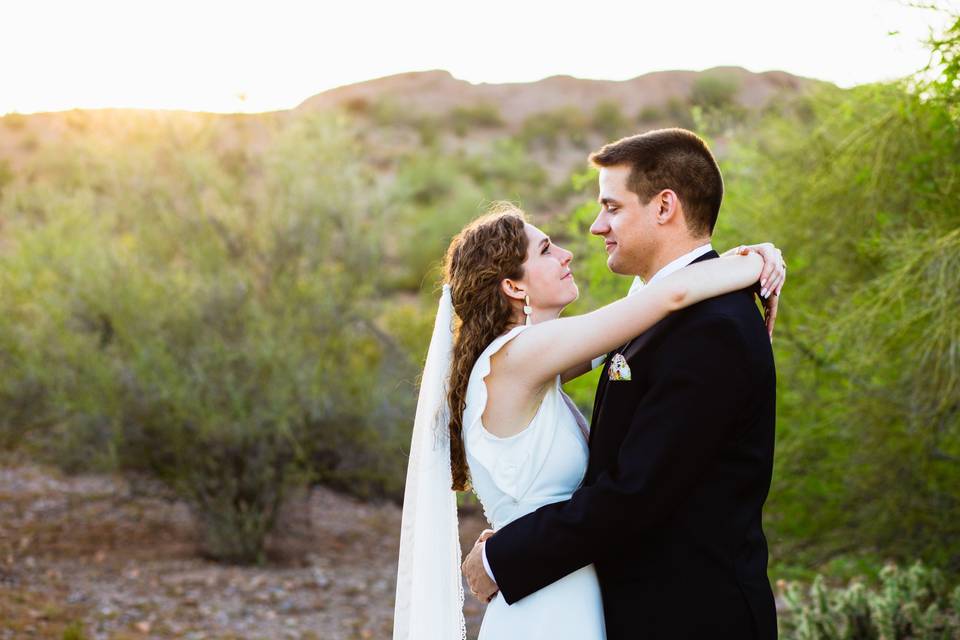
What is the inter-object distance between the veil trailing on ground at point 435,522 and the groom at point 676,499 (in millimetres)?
442

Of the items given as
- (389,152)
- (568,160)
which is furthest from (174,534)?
(568,160)

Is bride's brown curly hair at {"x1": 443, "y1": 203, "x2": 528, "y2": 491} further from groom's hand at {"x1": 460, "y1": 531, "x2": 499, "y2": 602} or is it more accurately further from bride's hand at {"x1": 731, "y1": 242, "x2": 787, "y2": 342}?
bride's hand at {"x1": 731, "y1": 242, "x2": 787, "y2": 342}

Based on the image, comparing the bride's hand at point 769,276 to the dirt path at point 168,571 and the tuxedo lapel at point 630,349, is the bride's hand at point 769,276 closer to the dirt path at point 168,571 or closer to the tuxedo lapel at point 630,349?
the tuxedo lapel at point 630,349

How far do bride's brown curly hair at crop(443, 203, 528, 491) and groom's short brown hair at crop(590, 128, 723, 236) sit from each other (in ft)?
1.44

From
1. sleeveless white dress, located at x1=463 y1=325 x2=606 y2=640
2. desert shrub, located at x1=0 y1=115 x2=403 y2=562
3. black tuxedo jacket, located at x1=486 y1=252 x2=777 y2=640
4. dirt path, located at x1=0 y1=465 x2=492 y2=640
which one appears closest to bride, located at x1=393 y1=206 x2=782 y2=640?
sleeveless white dress, located at x1=463 y1=325 x2=606 y2=640

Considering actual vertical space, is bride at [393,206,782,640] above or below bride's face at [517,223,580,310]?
below

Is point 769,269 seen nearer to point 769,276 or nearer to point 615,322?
point 769,276

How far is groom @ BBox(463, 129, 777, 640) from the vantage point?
97.8 inches

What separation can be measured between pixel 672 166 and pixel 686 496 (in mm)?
917

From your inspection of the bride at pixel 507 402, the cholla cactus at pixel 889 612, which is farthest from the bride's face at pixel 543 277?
the cholla cactus at pixel 889 612

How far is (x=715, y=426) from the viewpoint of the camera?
2482mm

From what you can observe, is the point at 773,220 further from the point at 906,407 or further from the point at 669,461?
the point at 669,461

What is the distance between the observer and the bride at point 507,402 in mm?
2746

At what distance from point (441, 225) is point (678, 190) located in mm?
20422
